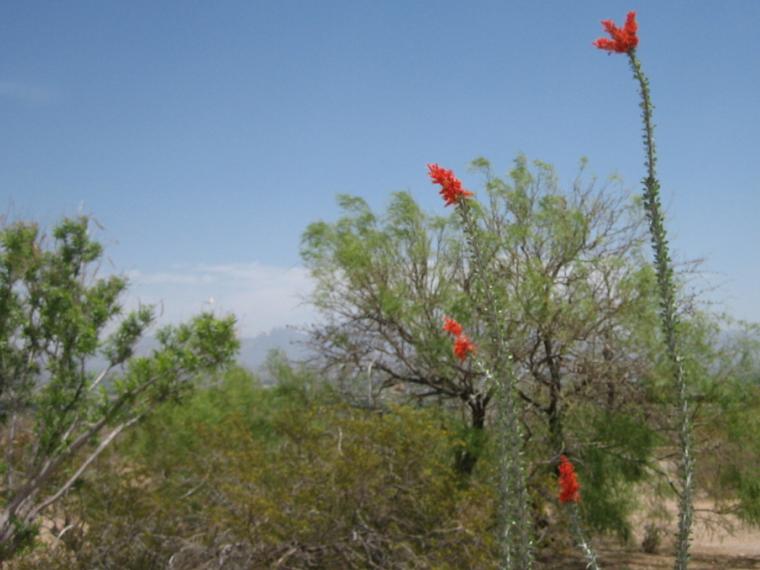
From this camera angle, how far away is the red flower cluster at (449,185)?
13.3 ft

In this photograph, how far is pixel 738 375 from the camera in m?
15.9

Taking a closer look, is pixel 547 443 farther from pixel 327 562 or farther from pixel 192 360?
pixel 192 360

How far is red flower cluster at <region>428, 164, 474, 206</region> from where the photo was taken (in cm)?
404

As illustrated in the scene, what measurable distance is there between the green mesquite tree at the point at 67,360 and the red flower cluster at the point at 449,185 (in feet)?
26.0

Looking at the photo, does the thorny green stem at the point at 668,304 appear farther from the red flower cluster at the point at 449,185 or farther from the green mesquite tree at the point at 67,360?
the green mesquite tree at the point at 67,360

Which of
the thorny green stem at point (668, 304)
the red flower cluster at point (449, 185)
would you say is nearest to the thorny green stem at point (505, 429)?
the red flower cluster at point (449, 185)

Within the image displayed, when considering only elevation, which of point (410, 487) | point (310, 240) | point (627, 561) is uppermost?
point (310, 240)

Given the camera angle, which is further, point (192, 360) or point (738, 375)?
point (738, 375)

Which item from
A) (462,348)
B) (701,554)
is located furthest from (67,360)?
(701,554)

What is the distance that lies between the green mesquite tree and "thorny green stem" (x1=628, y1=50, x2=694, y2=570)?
8111 mm

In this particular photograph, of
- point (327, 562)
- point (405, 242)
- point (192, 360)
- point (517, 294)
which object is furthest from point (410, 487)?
point (405, 242)

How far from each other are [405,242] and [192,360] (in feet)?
20.1

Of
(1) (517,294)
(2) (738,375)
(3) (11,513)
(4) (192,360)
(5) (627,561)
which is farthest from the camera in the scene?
(5) (627,561)

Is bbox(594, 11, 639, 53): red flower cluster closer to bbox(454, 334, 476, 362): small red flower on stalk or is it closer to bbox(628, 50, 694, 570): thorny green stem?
bbox(628, 50, 694, 570): thorny green stem
